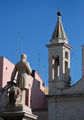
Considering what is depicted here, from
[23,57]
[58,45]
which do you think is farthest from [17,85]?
[58,45]

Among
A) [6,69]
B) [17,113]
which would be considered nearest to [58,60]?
[6,69]

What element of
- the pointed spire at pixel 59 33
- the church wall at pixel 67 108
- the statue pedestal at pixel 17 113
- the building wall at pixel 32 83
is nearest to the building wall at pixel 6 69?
the building wall at pixel 32 83

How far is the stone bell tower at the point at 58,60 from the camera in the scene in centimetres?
3822

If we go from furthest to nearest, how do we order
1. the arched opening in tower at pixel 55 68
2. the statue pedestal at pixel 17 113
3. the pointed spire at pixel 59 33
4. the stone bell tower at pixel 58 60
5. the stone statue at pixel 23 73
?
the pointed spire at pixel 59 33
the arched opening in tower at pixel 55 68
the stone bell tower at pixel 58 60
the stone statue at pixel 23 73
the statue pedestal at pixel 17 113

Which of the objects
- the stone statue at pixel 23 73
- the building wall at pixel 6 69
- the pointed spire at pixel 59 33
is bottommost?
the stone statue at pixel 23 73

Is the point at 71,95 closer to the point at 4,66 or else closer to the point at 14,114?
the point at 4,66

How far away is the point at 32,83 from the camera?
42500 mm

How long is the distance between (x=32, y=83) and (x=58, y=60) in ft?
14.7

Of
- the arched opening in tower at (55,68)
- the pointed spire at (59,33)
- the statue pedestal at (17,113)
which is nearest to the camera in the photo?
the statue pedestal at (17,113)

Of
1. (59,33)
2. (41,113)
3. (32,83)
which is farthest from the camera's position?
(32,83)

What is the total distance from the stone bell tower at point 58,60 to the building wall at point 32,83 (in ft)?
9.45

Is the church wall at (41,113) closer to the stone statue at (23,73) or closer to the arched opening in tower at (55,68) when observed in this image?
the arched opening in tower at (55,68)

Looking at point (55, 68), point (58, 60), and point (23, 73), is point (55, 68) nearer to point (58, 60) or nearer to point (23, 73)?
point (58, 60)

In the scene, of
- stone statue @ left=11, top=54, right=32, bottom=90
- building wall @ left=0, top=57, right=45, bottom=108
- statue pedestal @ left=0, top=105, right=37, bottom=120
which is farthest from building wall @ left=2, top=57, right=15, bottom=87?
statue pedestal @ left=0, top=105, right=37, bottom=120
